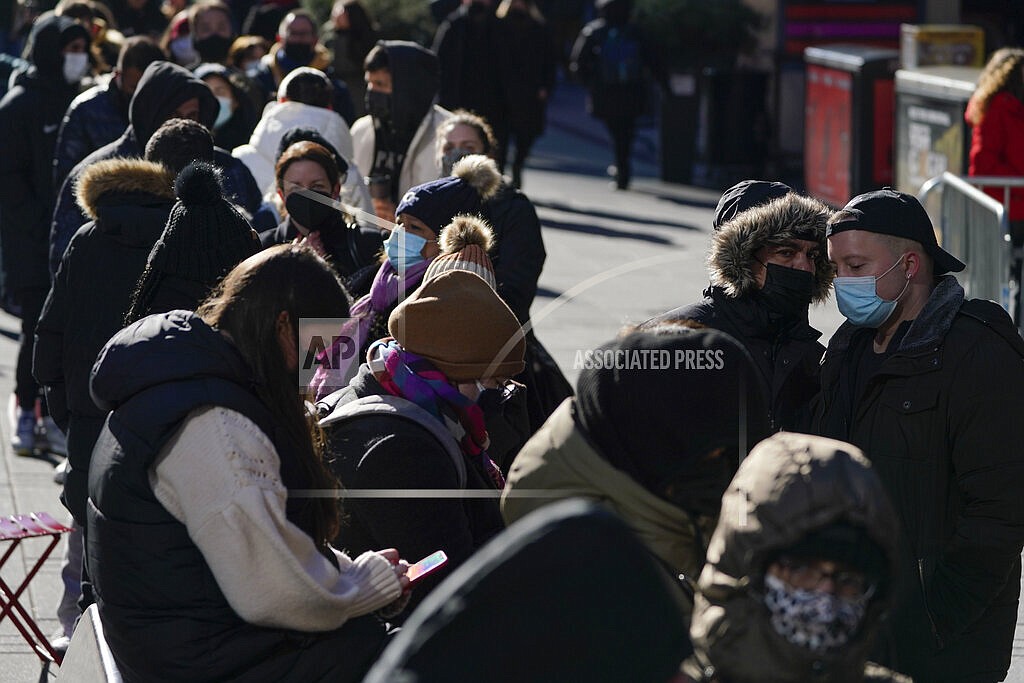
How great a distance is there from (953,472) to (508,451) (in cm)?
131

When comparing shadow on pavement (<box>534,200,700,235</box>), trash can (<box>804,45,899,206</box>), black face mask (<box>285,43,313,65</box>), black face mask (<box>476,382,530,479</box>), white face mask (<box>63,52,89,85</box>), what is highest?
white face mask (<box>63,52,89,85</box>)

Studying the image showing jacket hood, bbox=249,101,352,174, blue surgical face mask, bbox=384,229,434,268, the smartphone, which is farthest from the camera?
jacket hood, bbox=249,101,352,174

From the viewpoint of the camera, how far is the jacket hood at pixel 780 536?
2.25 meters

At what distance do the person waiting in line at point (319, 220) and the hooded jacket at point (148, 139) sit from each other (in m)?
0.39

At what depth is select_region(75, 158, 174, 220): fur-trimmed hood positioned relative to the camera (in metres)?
5.48

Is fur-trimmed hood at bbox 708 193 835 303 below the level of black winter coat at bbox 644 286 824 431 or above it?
above

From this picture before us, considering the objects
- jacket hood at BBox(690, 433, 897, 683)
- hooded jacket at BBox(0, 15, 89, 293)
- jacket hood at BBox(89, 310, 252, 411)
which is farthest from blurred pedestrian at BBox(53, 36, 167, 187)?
jacket hood at BBox(690, 433, 897, 683)

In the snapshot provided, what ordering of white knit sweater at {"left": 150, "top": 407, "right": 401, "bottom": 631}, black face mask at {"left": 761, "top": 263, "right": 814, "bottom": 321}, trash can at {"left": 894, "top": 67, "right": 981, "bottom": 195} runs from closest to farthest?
white knit sweater at {"left": 150, "top": 407, "right": 401, "bottom": 631} < black face mask at {"left": 761, "top": 263, "right": 814, "bottom": 321} < trash can at {"left": 894, "top": 67, "right": 981, "bottom": 195}

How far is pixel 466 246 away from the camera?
511 cm

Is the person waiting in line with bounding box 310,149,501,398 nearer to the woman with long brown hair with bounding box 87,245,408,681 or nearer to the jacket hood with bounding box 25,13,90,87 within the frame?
the woman with long brown hair with bounding box 87,245,408,681

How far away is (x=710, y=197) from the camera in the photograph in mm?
16891

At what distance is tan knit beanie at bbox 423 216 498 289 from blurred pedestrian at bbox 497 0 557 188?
9.59 meters
